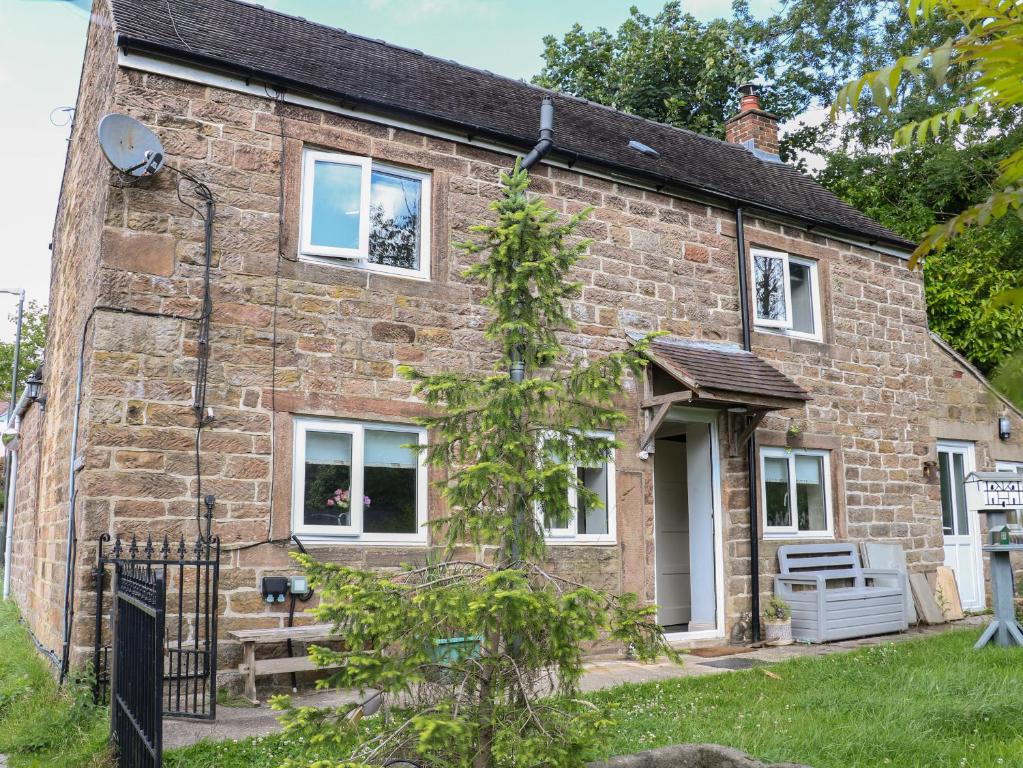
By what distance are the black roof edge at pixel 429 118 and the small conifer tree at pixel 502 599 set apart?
15.8ft

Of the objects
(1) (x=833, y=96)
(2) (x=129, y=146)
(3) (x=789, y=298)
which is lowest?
(3) (x=789, y=298)

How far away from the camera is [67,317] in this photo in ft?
33.2

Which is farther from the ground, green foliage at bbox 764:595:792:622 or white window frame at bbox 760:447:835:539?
white window frame at bbox 760:447:835:539

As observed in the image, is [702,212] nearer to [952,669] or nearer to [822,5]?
[952,669]

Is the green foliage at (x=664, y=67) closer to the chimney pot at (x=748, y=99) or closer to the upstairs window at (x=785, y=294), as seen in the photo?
the chimney pot at (x=748, y=99)

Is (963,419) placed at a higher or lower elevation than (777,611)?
higher

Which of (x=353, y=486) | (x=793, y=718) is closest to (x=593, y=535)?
(x=353, y=486)

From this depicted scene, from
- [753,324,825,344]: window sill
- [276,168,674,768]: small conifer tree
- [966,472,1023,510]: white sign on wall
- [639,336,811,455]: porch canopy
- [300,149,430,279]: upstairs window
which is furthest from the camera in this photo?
[753,324,825,344]: window sill

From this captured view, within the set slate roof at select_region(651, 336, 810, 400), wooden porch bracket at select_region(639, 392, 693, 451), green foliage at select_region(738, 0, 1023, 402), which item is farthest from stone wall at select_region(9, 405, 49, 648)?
green foliage at select_region(738, 0, 1023, 402)

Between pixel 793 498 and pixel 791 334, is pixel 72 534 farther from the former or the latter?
pixel 791 334

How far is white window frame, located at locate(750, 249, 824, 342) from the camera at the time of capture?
1127cm

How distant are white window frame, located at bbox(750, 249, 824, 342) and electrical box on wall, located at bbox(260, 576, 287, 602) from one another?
6.66 meters

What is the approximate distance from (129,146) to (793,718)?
21.4 feet

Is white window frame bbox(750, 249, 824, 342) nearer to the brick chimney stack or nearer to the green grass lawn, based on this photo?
the brick chimney stack
